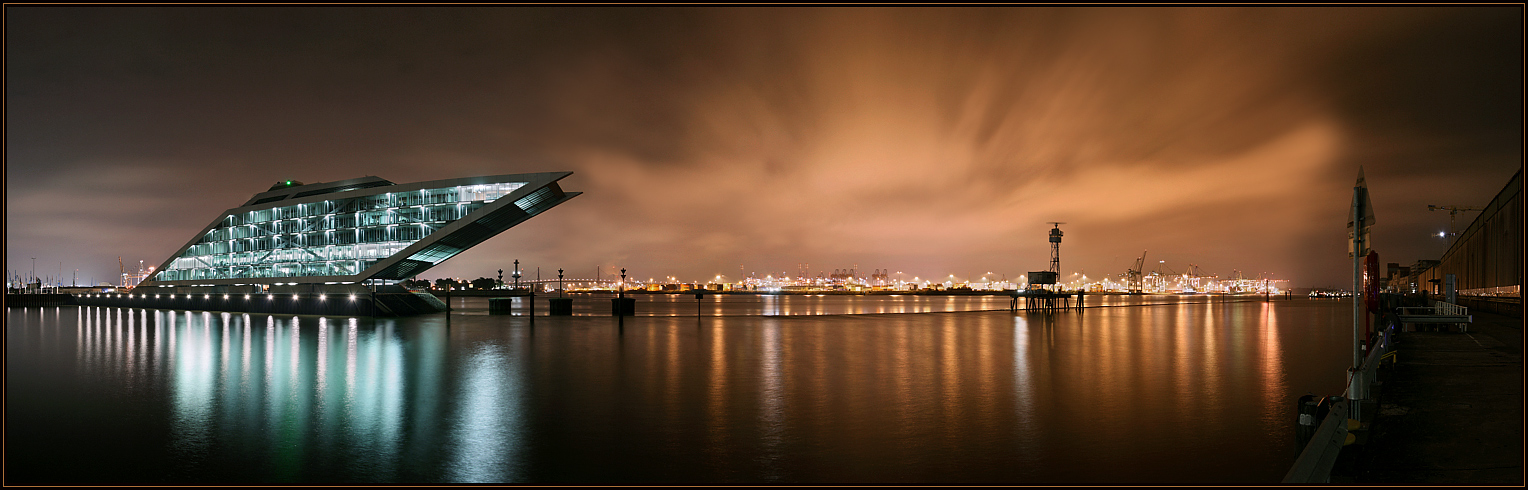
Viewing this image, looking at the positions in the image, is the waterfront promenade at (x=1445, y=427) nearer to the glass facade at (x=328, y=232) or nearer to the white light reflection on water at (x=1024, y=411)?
the white light reflection on water at (x=1024, y=411)

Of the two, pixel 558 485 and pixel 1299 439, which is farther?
pixel 1299 439

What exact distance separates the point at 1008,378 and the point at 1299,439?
6834mm

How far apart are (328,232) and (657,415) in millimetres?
65233

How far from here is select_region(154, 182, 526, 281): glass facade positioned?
60156 millimetres

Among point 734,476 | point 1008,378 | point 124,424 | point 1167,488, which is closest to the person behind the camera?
point 1167,488

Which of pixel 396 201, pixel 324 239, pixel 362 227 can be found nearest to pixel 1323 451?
pixel 396 201

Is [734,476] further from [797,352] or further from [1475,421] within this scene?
[797,352]

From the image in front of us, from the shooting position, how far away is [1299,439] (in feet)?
25.6

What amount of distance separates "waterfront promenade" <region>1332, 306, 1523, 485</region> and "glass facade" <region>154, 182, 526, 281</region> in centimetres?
5322

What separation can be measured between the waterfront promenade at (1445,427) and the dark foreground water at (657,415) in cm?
84

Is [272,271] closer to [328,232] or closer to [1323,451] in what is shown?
[328,232]

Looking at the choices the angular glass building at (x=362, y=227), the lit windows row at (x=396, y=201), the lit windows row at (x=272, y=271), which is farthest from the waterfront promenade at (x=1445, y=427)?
the lit windows row at (x=272, y=271)

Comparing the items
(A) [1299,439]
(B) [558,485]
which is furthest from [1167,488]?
(B) [558,485]

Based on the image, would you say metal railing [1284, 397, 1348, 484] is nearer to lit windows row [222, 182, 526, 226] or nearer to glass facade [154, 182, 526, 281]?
lit windows row [222, 182, 526, 226]
